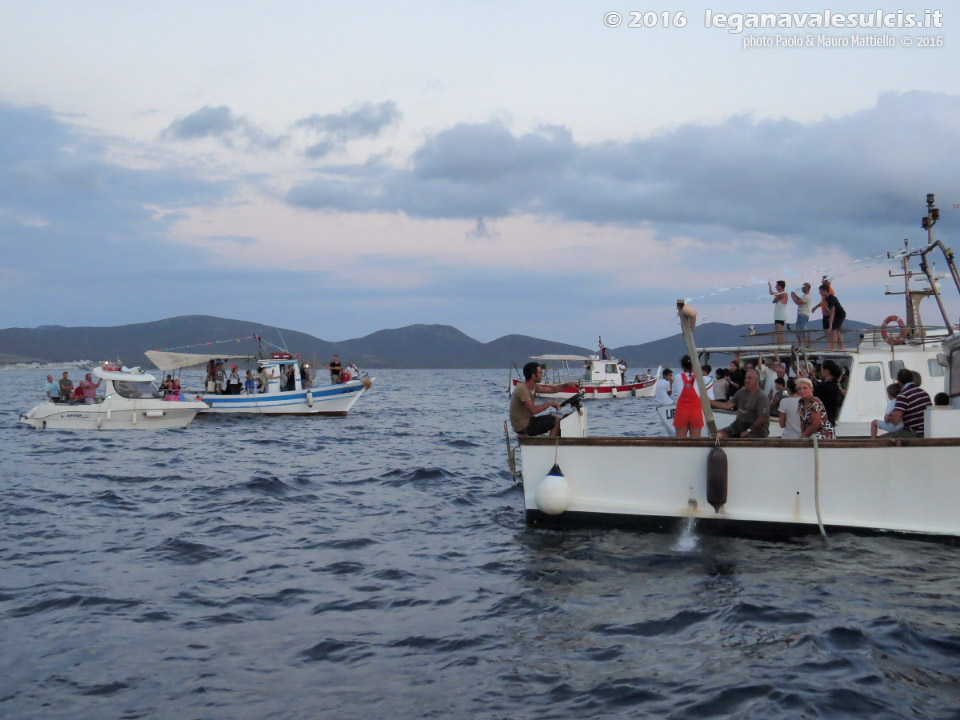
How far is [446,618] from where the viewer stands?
834cm

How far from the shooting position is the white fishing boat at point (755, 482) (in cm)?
1038

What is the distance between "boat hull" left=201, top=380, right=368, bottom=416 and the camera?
119 ft

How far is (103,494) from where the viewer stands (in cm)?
1648

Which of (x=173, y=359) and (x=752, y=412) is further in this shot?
(x=173, y=359)

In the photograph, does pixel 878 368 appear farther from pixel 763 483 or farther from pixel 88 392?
pixel 88 392

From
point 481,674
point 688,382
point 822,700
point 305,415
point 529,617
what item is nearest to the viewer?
point 822,700

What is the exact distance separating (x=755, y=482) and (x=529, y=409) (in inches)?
117

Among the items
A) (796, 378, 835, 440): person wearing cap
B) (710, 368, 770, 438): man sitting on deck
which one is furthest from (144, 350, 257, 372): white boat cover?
(796, 378, 835, 440): person wearing cap

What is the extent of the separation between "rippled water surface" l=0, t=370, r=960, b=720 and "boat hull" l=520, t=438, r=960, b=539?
29 centimetres

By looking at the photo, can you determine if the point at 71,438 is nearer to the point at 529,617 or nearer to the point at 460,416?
the point at 460,416

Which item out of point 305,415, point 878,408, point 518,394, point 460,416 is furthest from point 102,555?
point 460,416

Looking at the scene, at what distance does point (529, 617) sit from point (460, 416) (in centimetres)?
3692

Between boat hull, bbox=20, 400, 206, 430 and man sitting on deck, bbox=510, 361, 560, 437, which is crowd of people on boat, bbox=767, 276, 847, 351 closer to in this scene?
man sitting on deck, bbox=510, 361, 560, 437

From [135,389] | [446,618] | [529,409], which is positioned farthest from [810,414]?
[135,389]
